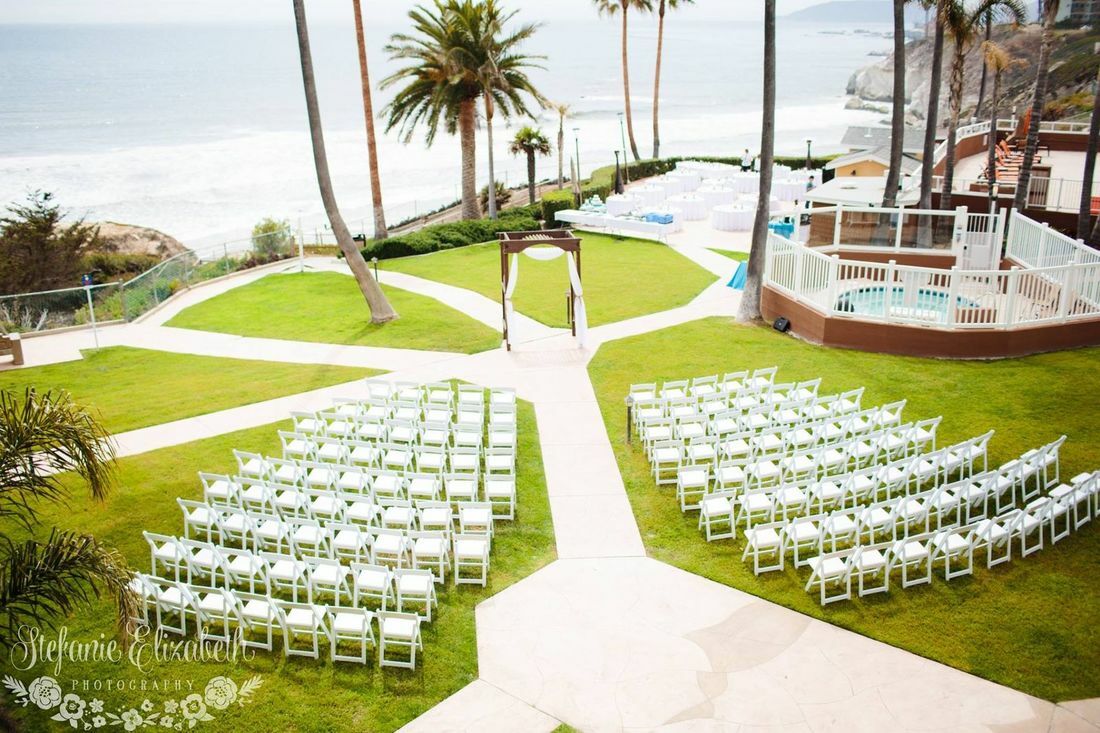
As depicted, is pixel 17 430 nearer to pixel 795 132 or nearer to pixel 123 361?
pixel 123 361

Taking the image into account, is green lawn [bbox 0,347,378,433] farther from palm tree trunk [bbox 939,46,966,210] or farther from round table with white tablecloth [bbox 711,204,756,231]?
palm tree trunk [bbox 939,46,966,210]

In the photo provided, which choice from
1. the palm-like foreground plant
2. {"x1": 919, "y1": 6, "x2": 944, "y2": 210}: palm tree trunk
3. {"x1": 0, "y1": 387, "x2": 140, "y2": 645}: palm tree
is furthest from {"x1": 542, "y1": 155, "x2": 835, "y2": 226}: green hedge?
{"x1": 0, "y1": 387, "x2": 140, "y2": 645}: palm tree

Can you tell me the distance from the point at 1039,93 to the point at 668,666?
22668mm

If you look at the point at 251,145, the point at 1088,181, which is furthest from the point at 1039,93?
the point at 251,145

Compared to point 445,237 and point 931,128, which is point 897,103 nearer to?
point 931,128

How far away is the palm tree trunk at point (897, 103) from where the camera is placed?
24172mm

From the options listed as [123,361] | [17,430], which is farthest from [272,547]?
[123,361]

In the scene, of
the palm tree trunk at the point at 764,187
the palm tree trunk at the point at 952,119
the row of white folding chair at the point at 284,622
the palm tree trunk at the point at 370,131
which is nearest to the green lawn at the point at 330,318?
the palm tree trunk at the point at 370,131

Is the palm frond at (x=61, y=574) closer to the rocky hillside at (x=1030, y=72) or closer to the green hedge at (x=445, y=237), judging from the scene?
the green hedge at (x=445, y=237)

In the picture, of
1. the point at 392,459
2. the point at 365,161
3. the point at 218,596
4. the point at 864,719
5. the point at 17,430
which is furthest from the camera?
the point at 365,161

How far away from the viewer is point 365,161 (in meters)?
107

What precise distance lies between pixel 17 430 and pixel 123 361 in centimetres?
1555

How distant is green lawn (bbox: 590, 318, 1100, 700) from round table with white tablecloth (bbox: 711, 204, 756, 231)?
15.4m

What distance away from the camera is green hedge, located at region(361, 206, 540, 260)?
34312mm
